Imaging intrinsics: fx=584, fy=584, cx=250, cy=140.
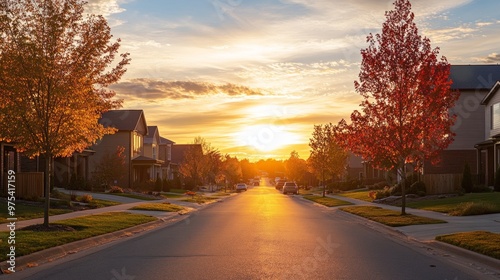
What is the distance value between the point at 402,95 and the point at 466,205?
6.23 metres

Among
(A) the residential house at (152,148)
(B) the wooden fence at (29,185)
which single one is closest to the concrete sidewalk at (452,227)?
(B) the wooden fence at (29,185)

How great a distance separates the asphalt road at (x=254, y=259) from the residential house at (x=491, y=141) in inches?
1000

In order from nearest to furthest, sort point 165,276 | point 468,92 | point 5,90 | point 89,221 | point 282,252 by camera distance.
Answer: point 165,276
point 282,252
point 5,90
point 89,221
point 468,92

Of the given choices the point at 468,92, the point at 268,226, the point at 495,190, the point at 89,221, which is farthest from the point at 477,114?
the point at 89,221

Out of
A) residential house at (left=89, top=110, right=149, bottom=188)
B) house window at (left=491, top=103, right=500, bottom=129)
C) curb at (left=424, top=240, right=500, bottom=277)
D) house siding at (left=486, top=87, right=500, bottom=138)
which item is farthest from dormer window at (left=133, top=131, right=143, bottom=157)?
curb at (left=424, top=240, right=500, bottom=277)

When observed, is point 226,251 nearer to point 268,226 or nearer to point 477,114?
point 268,226

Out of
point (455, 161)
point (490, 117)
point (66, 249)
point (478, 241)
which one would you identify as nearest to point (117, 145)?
point (455, 161)

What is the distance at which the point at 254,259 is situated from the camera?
12.9 meters

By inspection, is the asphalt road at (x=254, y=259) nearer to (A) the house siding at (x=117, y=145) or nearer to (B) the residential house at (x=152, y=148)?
(A) the house siding at (x=117, y=145)

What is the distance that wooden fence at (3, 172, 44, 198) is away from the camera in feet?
98.8

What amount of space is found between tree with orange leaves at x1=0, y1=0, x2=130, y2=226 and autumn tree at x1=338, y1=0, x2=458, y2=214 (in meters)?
12.1

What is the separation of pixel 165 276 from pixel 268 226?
11712 millimetres

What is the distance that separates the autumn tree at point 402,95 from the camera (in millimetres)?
24875

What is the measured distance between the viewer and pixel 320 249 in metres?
14.7
